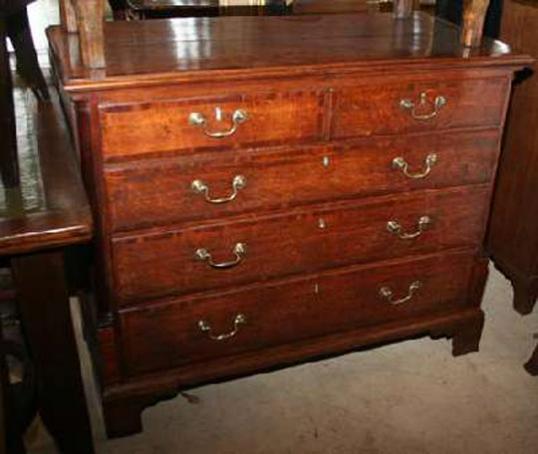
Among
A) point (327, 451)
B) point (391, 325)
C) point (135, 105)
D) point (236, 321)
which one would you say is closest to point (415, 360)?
point (391, 325)

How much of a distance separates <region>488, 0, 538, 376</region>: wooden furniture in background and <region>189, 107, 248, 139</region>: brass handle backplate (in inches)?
43.1

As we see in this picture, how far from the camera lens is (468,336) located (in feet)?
6.48

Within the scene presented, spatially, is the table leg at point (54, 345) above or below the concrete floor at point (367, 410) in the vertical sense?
above

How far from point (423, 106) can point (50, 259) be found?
3.01 feet

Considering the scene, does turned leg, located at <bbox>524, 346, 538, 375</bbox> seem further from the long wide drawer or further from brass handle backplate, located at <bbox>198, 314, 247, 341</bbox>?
brass handle backplate, located at <bbox>198, 314, 247, 341</bbox>

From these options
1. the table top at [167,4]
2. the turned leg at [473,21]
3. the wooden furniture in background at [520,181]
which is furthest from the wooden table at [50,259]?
the wooden furniture in background at [520,181]

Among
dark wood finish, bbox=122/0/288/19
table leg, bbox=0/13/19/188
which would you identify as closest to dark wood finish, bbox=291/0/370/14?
dark wood finish, bbox=122/0/288/19

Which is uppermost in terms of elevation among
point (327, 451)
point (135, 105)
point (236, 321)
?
point (135, 105)

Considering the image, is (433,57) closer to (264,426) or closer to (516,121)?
(516,121)

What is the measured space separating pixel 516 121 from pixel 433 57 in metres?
0.77

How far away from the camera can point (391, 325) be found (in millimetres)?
1848

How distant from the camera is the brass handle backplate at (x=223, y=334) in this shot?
5.27ft

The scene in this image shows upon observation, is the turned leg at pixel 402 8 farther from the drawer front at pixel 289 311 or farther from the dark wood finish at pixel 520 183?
the drawer front at pixel 289 311

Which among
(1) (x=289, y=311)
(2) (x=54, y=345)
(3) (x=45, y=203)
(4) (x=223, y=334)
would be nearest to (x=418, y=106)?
(1) (x=289, y=311)
